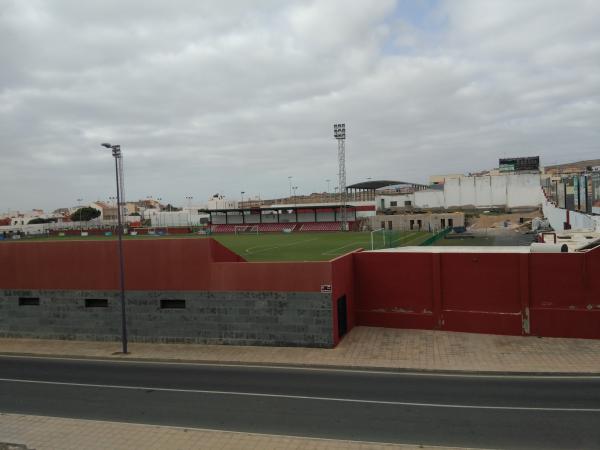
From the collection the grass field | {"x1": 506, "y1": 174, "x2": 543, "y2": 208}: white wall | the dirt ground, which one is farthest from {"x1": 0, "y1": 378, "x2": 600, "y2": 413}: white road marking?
{"x1": 506, "y1": 174, "x2": 543, "y2": 208}: white wall

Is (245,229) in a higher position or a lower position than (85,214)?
lower

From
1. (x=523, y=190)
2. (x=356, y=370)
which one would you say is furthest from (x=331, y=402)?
(x=523, y=190)

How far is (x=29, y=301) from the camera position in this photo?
64.1ft

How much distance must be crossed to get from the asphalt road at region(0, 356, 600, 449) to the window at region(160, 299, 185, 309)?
3174 mm

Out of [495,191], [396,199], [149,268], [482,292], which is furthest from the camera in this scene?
[396,199]

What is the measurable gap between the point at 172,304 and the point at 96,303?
10.2 feet

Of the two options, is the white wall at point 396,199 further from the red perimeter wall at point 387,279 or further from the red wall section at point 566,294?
the red wall section at point 566,294

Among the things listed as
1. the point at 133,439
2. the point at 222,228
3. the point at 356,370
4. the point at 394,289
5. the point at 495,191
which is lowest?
the point at 356,370

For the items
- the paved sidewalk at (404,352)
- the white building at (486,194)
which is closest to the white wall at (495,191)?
the white building at (486,194)

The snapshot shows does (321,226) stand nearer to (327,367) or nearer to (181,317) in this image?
(181,317)

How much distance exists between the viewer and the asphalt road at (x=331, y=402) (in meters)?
9.39

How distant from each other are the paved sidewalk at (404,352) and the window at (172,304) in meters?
1.33

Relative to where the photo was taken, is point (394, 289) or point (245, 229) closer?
point (394, 289)

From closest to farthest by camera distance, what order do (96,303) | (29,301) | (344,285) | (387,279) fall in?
1. (344,285)
2. (387,279)
3. (96,303)
4. (29,301)
